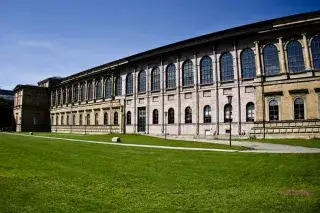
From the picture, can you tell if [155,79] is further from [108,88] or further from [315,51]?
[315,51]

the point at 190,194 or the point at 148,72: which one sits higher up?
the point at 148,72

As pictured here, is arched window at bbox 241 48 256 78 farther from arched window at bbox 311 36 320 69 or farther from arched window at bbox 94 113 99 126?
arched window at bbox 94 113 99 126

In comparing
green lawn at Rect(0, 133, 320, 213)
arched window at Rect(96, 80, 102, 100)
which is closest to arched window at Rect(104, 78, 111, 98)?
arched window at Rect(96, 80, 102, 100)

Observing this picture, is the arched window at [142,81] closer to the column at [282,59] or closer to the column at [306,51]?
the column at [282,59]

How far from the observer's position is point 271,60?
34844 millimetres

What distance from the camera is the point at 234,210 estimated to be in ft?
22.3

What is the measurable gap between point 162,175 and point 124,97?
41956mm

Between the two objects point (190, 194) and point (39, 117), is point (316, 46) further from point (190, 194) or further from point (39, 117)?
point (39, 117)

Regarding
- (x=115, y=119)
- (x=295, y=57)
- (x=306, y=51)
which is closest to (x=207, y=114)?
(x=295, y=57)

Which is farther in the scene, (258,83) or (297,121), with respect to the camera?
(258,83)

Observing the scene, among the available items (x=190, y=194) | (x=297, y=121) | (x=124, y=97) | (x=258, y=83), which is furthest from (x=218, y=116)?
(x=190, y=194)

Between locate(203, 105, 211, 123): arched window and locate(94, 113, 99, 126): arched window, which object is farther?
locate(94, 113, 99, 126): arched window

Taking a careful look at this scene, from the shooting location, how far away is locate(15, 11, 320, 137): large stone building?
32031 mm

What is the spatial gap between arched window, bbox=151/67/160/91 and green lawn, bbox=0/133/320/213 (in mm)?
32701
